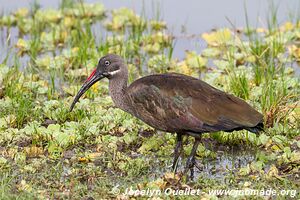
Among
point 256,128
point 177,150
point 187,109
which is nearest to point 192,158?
point 177,150

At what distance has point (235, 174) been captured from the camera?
7.09 meters

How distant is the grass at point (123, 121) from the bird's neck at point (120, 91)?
37cm

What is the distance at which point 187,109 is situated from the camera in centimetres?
714

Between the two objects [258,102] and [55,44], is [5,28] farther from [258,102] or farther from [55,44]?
[258,102]

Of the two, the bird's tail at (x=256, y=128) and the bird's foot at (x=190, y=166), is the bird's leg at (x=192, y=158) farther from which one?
the bird's tail at (x=256, y=128)

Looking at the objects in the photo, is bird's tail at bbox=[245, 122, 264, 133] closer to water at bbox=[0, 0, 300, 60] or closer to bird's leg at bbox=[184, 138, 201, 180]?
bird's leg at bbox=[184, 138, 201, 180]

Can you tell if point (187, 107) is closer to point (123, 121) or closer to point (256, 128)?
point (256, 128)

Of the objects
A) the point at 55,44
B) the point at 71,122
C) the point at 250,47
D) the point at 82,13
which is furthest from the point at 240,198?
the point at 82,13

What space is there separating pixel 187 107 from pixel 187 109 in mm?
18

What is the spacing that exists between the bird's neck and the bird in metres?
0.09

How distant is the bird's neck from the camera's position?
7590 millimetres

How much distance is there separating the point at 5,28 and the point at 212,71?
3565 millimetres

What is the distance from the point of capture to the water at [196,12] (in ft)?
38.4

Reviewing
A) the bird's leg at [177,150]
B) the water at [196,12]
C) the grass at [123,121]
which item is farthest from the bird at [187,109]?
the water at [196,12]
